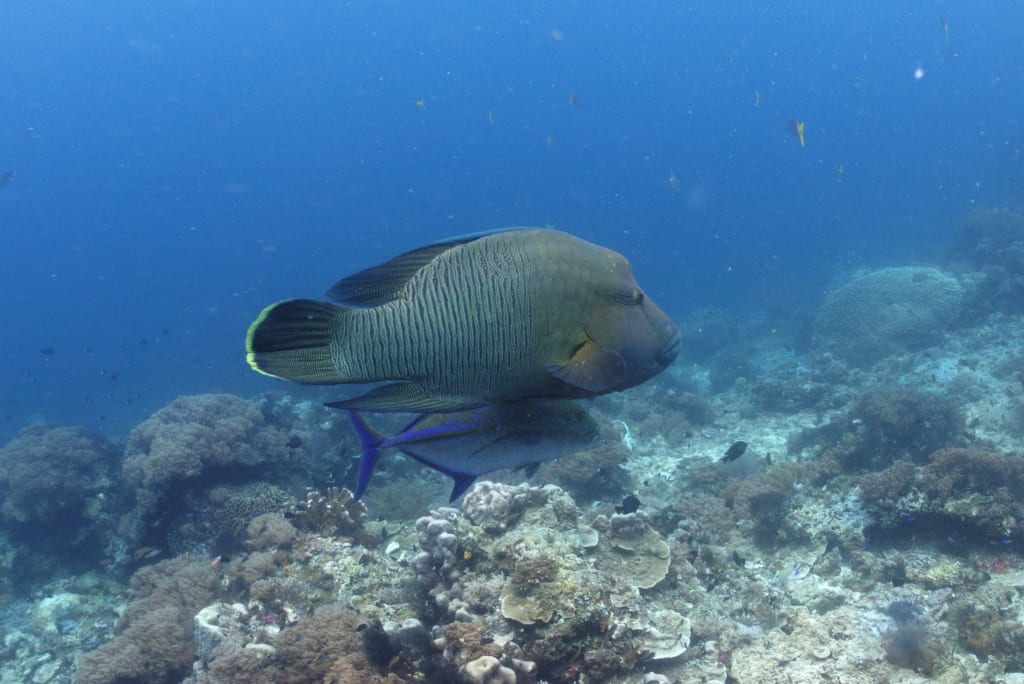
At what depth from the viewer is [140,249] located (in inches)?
5576

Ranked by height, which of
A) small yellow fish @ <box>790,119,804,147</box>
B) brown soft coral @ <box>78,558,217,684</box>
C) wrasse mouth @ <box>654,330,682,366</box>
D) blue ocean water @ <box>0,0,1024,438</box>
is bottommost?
brown soft coral @ <box>78,558,217,684</box>

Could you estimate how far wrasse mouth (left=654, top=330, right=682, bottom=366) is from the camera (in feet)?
5.03

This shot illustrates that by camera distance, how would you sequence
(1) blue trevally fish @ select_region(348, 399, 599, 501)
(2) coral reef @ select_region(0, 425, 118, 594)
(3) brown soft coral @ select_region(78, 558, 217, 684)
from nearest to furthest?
(1) blue trevally fish @ select_region(348, 399, 599, 501) < (3) brown soft coral @ select_region(78, 558, 217, 684) < (2) coral reef @ select_region(0, 425, 118, 594)

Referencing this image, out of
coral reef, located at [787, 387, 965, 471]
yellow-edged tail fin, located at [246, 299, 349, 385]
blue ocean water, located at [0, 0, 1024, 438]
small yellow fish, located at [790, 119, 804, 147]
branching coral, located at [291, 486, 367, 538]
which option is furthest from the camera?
blue ocean water, located at [0, 0, 1024, 438]

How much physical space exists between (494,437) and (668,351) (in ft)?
3.06

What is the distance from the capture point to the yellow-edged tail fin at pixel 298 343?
47.5 inches

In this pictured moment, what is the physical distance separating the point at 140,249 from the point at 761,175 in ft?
556

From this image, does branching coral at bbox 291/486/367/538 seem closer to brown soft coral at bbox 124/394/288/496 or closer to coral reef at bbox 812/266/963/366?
brown soft coral at bbox 124/394/288/496

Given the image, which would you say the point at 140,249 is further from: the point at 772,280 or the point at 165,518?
the point at 165,518

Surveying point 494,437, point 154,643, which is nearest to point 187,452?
point 154,643

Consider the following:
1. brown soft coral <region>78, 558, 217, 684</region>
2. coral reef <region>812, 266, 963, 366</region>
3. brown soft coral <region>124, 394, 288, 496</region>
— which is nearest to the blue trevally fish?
brown soft coral <region>78, 558, 217, 684</region>

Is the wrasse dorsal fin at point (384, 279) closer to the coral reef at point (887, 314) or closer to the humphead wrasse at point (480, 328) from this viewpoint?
the humphead wrasse at point (480, 328)

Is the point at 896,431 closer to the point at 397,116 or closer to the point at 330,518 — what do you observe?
the point at 330,518

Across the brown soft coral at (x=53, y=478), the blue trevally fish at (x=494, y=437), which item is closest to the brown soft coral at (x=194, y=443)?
the brown soft coral at (x=53, y=478)
